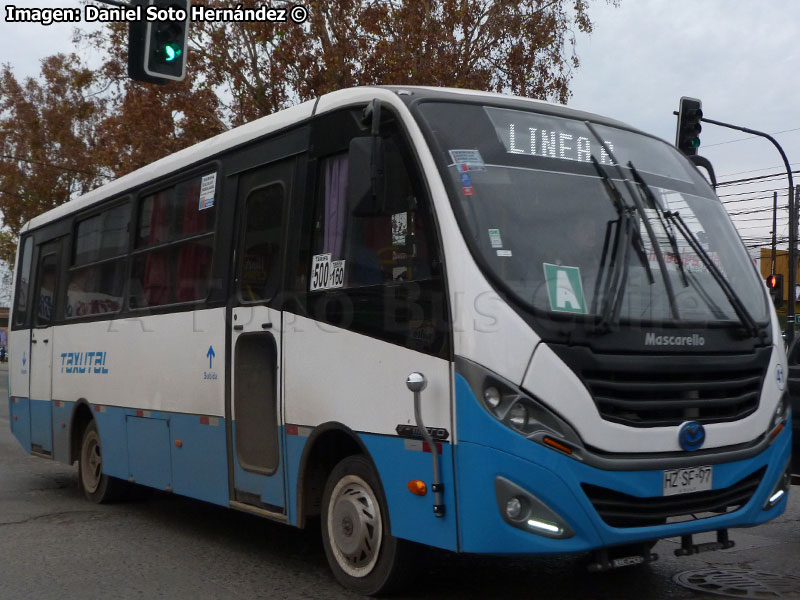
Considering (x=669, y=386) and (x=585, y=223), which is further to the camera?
(x=585, y=223)

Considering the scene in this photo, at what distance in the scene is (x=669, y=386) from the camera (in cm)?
517

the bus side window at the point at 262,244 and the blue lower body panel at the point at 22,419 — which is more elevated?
the bus side window at the point at 262,244

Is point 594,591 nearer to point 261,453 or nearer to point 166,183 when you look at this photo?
point 261,453

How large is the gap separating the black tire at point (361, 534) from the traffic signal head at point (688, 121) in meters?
10.6

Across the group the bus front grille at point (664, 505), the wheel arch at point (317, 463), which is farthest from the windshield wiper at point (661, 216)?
the wheel arch at point (317, 463)

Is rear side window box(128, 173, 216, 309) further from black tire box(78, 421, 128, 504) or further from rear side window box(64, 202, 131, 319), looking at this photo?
black tire box(78, 421, 128, 504)

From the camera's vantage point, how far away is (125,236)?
30.8 ft

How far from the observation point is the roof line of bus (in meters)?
6.05

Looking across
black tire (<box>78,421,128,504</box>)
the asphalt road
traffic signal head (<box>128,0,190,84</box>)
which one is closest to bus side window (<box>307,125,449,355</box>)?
the asphalt road

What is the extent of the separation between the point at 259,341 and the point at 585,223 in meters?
2.49

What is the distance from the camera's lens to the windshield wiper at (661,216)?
18.4 feet

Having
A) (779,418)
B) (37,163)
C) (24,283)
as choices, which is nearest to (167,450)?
(779,418)

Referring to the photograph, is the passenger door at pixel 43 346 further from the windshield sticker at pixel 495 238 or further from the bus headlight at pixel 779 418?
the bus headlight at pixel 779 418

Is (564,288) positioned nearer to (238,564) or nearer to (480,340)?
(480,340)
